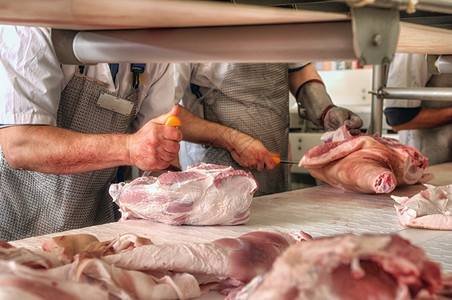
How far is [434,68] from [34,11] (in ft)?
5.27

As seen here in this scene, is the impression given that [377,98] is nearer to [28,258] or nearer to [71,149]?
[71,149]

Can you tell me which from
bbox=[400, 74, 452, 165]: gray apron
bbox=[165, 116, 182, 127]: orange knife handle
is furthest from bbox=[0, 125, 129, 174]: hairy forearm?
bbox=[400, 74, 452, 165]: gray apron

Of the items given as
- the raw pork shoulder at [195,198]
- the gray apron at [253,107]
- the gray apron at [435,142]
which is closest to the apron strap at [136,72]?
the gray apron at [253,107]

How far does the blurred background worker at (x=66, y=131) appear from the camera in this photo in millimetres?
2168

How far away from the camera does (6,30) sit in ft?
7.39

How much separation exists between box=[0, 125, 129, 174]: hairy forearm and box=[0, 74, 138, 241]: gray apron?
0.29 m

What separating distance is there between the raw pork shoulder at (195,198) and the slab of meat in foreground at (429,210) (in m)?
0.57

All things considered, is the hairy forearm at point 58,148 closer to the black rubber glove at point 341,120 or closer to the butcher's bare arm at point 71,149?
the butcher's bare arm at point 71,149

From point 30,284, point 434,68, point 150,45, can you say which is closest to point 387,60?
point 150,45

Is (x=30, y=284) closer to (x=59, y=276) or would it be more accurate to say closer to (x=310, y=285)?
(x=59, y=276)

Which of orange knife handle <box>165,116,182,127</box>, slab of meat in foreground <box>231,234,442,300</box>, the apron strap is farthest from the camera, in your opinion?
the apron strap

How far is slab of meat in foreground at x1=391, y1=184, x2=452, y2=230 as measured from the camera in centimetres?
190

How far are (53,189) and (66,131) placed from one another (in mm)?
420

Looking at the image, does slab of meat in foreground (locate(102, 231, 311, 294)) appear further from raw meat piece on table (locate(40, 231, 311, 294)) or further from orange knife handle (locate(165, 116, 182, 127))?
orange knife handle (locate(165, 116, 182, 127))
